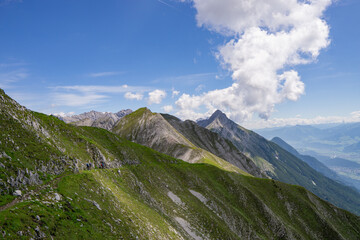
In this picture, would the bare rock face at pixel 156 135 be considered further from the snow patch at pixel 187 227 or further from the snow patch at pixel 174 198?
the snow patch at pixel 187 227

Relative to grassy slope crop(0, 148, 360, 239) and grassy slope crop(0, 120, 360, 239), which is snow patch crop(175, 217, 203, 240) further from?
grassy slope crop(0, 148, 360, 239)

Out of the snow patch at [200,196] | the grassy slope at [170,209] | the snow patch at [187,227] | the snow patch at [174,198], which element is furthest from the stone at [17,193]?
the snow patch at [200,196]

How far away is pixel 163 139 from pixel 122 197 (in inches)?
4590

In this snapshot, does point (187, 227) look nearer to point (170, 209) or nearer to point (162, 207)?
point (170, 209)

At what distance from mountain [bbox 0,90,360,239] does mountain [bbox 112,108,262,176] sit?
44494 mm

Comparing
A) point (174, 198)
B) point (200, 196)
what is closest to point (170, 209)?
point (174, 198)

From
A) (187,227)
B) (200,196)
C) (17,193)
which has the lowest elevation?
(187,227)

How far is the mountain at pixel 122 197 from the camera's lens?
18.4 metres

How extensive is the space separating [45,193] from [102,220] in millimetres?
6662

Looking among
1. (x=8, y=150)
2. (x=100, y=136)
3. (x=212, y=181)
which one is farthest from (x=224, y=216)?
(x=8, y=150)

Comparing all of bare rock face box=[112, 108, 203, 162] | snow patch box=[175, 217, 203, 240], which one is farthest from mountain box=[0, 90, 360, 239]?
bare rock face box=[112, 108, 203, 162]

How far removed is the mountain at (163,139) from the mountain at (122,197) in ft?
146

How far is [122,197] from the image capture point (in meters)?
30.8

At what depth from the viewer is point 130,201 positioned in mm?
31484
